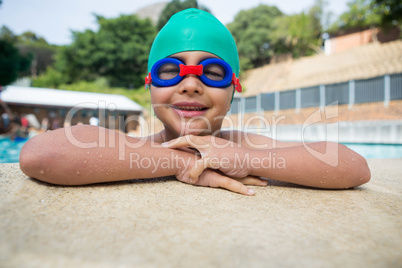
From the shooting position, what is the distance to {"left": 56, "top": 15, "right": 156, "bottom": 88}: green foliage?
31.1 m

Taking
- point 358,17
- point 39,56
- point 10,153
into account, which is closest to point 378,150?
point 10,153

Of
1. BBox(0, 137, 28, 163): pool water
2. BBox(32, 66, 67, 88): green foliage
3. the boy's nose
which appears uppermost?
BBox(32, 66, 67, 88): green foliage

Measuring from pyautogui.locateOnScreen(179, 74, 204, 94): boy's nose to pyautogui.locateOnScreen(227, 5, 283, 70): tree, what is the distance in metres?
33.4

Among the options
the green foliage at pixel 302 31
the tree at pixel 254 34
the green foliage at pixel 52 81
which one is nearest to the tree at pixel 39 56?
the green foliage at pixel 52 81

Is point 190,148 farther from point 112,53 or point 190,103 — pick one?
point 112,53

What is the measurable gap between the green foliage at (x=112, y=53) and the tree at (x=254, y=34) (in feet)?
43.6

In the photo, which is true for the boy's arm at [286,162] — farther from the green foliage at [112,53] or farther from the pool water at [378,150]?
the green foliage at [112,53]

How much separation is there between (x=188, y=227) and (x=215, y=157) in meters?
0.64

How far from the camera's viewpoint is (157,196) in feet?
4.70

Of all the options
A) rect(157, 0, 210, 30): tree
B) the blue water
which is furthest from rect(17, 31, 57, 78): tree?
the blue water

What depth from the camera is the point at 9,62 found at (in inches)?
517

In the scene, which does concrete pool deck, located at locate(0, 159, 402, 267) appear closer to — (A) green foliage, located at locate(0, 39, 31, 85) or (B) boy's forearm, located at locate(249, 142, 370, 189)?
(B) boy's forearm, located at locate(249, 142, 370, 189)

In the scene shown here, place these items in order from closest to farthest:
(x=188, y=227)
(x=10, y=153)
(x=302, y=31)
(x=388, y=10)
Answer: (x=188, y=227)
(x=10, y=153)
(x=388, y=10)
(x=302, y=31)

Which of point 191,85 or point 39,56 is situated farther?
point 39,56
